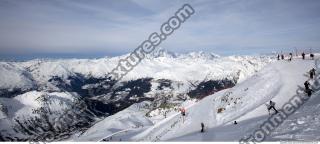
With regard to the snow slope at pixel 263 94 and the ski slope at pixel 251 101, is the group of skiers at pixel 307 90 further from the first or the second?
the snow slope at pixel 263 94

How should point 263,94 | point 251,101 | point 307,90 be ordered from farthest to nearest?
1. point 263,94
2. point 251,101
3. point 307,90

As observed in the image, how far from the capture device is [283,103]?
42781mm

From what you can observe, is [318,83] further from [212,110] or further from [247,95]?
[212,110]

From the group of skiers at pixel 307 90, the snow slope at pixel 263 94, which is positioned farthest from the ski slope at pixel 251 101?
the group of skiers at pixel 307 90

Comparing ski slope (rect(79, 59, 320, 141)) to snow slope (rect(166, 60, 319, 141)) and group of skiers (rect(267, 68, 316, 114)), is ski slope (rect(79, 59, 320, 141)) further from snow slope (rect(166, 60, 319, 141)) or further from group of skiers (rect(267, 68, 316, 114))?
group of skiers (rect(267, 68, 316, 114))

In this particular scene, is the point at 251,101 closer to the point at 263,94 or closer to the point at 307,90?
the point at 263,94

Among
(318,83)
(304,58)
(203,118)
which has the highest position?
(304,58)

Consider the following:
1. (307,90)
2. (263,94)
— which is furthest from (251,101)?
(307,90)

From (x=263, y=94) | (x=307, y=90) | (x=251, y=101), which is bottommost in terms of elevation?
(x=251, y=101)

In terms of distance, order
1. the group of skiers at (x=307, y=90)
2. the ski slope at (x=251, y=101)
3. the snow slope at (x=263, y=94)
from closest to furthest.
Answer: the group of skiers at (x=307, y=90)
the ski slope at (x=251, y=101)
the snow slope at (x=263, y=94)

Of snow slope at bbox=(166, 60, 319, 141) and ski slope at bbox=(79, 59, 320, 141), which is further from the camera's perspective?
snow slope at bbox=(166, 60, 319, 141)

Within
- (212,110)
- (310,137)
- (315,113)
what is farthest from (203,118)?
(310,137)

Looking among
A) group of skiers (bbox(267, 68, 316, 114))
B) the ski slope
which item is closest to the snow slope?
the ski slope

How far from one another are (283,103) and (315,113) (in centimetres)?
1618
